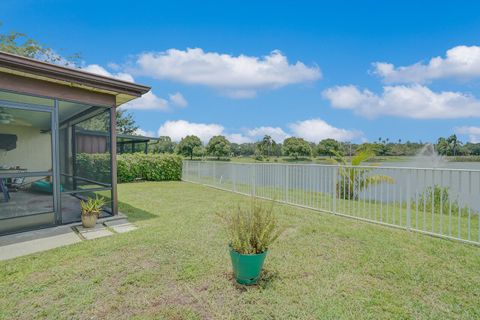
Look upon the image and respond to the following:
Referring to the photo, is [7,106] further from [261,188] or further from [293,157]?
[293,157]

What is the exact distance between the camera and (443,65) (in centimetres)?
1558

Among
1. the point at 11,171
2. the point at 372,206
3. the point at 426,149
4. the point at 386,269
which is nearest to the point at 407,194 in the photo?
the point at 372,206

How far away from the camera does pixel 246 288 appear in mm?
2549

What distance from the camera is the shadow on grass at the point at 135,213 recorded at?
5361 mm

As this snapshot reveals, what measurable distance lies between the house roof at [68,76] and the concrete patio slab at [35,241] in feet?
8.40

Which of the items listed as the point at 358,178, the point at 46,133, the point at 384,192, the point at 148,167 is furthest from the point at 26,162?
the point at 148,167

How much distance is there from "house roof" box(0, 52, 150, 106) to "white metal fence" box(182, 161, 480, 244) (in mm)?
3856

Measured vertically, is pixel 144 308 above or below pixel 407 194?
below

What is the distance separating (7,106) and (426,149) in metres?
16.6

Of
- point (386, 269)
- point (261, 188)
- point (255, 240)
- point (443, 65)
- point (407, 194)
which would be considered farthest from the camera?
point (443, 65)

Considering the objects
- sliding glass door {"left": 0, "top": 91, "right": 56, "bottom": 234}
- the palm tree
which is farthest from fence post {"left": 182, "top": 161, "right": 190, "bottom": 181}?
sliding glass door {"left": 0, "top": 91, "right": 56, "bottom": 234}

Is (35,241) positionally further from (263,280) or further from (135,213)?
(263,280)

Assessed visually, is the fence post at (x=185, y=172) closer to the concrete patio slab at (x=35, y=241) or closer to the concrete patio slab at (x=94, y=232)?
the concrete patio slab at (x=94, y=232)

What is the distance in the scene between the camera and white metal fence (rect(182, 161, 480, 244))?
389 centimetres
